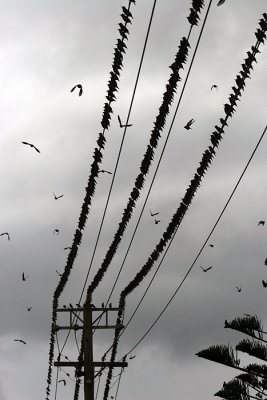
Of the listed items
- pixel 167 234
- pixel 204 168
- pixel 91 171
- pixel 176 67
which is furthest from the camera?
pixel 167 234

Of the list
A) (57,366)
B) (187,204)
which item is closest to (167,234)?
(187,204)

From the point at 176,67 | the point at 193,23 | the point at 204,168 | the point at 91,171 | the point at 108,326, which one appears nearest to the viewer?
the point at 193,23

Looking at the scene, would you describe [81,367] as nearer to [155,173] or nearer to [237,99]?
[155,173]

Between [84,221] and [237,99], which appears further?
[84,221]

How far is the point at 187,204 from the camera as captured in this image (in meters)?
15.6

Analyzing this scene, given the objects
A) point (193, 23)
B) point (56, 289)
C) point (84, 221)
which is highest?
point (56, 289)

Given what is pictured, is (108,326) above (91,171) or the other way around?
above

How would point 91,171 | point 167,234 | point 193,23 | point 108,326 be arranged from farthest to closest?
point 108,326, point 167,234, point 91,171, point 193,23

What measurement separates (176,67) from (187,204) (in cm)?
485

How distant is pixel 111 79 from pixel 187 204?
15.3 feet

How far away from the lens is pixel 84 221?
57.5 feet

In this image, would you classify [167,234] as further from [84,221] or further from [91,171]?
[91,171]

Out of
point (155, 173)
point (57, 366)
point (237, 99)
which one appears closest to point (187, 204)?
point (155, 173)

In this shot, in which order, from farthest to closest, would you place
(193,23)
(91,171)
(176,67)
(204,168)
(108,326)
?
(108,326) < (91,171) < (204,168) < (176,67) < (193,23)
